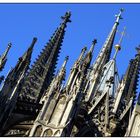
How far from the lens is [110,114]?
89.4 feet

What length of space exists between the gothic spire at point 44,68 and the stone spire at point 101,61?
3.63m

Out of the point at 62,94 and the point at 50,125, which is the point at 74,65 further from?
the point at 50,125

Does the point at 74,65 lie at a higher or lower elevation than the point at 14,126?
higher

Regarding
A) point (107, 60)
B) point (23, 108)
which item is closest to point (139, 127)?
point (23, 108)

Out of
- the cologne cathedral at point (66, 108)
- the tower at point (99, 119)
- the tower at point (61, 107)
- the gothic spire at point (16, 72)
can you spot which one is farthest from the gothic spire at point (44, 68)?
the tower at point (61, 107)

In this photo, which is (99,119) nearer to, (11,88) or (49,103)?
(49,103)

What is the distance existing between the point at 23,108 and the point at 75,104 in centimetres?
416

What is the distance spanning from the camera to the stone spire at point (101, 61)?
32531 millimetres

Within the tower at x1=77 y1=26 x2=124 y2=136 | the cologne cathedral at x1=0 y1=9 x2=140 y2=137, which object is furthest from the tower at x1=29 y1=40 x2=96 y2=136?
the tower at x1=77 y1=26 x2=124 y2=136

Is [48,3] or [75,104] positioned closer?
[48,3]

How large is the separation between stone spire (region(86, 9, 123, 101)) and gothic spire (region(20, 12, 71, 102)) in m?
3.63

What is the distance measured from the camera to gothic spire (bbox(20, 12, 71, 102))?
3750 cm

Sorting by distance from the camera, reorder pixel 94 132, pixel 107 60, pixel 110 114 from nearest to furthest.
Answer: pixel 94 132 → pixel 110 114 → pixel 107 60

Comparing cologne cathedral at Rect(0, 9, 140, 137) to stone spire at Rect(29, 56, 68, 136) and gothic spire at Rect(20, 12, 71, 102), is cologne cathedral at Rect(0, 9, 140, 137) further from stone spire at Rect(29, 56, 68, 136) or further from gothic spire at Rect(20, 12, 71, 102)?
gothic spire at Rect(20, 12, 71, 102)
